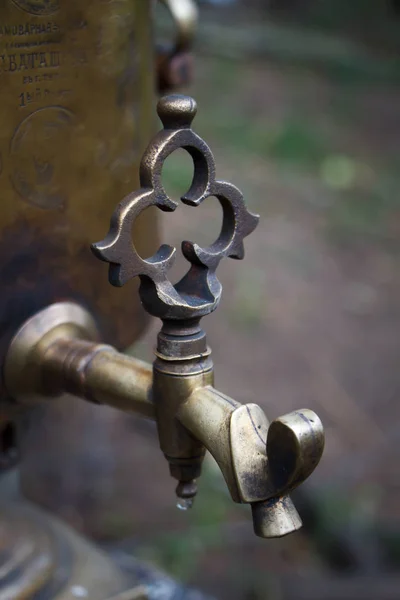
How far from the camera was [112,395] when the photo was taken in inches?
30.1

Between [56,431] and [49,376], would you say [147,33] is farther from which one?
[56,431]

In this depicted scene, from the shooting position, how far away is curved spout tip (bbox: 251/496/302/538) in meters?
0.65

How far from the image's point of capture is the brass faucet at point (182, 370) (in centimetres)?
64

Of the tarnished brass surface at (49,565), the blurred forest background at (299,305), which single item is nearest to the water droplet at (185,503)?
the tarnished brass surface at (49,565)

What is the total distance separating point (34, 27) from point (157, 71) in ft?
1.26

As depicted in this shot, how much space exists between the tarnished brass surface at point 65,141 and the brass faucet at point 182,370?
0.15ft

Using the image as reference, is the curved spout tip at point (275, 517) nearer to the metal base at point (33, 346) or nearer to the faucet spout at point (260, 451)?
the faucet spout at point (260, 451)

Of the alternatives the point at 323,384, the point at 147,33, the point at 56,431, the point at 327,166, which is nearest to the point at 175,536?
the point at 56,431

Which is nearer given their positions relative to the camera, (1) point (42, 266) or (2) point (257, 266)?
(1) point (42, 266)

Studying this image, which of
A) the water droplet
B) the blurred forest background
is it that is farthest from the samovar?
the blurred forest background

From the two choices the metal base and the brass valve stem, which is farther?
the metal base

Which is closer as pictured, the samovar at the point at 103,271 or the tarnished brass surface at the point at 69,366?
the samovar at the point at 103,271

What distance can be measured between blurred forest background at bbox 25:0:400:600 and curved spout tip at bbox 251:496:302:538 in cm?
84

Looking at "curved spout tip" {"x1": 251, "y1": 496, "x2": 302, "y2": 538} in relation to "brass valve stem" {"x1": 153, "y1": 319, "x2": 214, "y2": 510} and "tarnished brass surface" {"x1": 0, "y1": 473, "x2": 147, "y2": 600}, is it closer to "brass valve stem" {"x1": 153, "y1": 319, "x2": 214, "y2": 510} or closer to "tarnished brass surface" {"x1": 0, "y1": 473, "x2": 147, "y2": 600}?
"brass valve stem" {"x1": 153, "y1": 319, "x2": 214, "y2": 510}
